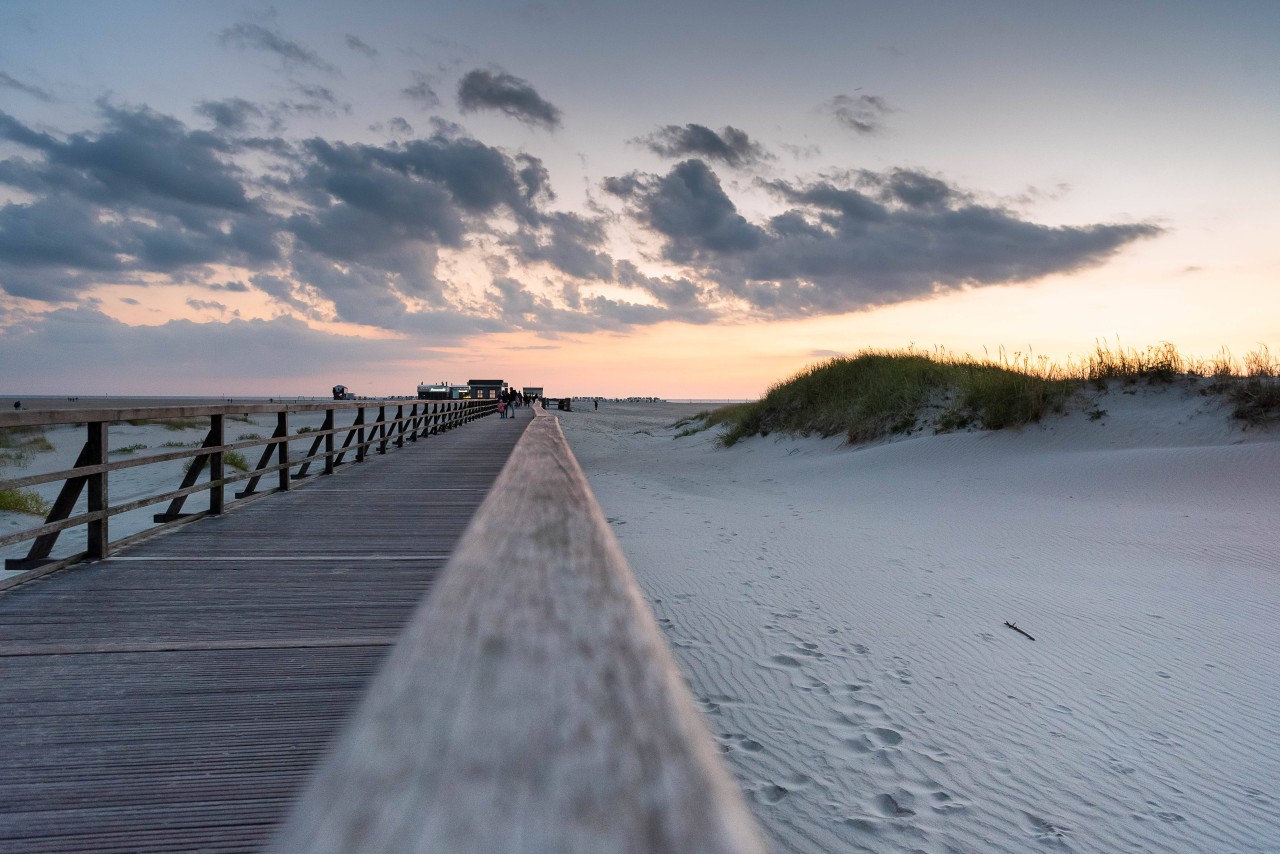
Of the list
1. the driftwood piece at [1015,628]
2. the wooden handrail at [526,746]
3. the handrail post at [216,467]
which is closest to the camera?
the wooden handrail at [526,746]

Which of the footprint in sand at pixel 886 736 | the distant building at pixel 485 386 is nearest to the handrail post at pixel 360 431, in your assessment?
the footprint in sand at pixel 886 736

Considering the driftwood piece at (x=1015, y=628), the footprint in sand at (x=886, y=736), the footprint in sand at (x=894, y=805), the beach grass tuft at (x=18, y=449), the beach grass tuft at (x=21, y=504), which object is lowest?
the beach grass tuft at (x=18, y=449)

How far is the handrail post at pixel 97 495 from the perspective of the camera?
4734 mm

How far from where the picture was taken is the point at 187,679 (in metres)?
2.72

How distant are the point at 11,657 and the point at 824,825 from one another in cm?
342

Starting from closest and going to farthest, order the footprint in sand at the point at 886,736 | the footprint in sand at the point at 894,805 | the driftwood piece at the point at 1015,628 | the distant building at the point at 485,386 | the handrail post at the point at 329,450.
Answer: the footprint in sand at the point at 894,805, the footprint in sand at the point at 886,736, the driftwood piece at the point at 1015,628, the handrail post at the point at 329,450, the distant building at the point at 485,386

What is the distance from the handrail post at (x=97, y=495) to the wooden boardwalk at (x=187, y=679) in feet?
0.45

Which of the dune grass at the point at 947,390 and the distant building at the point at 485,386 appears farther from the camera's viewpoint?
the distant building at the point at 485,386

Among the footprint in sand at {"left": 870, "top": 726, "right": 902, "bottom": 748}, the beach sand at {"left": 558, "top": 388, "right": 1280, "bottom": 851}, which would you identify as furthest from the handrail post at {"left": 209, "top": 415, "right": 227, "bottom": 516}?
the footprint in sand at {"left": 870, "top": 726, "right": 902, "bottom": 748}

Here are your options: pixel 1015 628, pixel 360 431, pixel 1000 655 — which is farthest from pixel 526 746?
pixel 360 431

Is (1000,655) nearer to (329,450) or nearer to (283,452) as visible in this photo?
(283,452)

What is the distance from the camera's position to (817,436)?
1853 cm

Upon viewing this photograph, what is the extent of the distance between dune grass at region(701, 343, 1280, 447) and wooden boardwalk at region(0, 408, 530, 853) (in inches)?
522

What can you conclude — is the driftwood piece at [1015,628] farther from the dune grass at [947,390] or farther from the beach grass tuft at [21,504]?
the beach grass tuft at [21,504]
